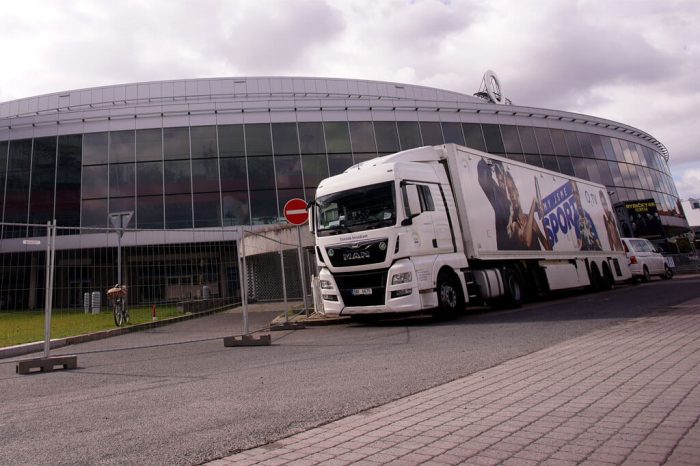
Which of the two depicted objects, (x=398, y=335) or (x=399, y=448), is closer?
(x=399, y=448)

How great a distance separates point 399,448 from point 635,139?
43311mm

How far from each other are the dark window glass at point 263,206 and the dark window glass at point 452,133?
11337mm

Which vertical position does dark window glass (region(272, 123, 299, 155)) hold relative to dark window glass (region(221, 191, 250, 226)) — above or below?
above

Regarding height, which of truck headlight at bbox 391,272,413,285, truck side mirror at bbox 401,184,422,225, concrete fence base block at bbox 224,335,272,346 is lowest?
concrete fence base block at bbox 224,335,272,346

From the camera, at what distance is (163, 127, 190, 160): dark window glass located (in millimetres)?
23781

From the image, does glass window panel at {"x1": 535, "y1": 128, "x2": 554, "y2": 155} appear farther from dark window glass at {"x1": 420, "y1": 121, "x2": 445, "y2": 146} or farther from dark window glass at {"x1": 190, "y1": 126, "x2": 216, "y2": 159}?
dark window glass at {"x1": 190, "y1": 126, "x2": 216, "y2": 159}

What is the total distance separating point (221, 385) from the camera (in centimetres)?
490

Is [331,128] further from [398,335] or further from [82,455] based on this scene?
[82,455]

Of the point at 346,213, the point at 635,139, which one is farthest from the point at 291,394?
the point at 635,139

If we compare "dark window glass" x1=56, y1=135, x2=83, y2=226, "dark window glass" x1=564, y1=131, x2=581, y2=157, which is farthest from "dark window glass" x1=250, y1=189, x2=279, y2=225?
"dark window glass" x1=564, y1=131, x2=581, y2=157

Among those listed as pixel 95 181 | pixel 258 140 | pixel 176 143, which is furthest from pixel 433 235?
pixel 95 181

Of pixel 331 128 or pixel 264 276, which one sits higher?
pixel 331 128

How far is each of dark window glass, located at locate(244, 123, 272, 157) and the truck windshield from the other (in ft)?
46.9

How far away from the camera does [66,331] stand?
1026 centimetres
